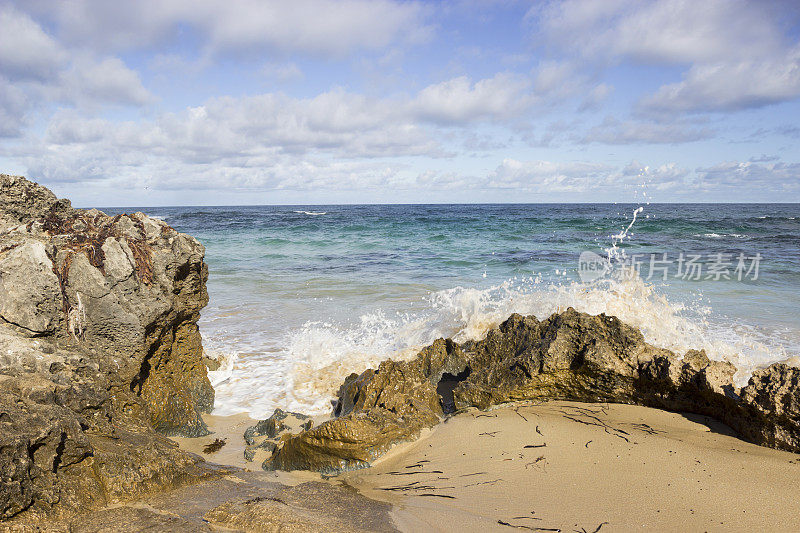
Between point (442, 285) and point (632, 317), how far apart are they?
5.98 metres

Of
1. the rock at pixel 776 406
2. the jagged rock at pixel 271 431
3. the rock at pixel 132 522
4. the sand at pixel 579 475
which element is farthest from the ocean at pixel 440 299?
the rock at pixel 132 522

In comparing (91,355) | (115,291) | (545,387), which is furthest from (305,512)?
(545,387)

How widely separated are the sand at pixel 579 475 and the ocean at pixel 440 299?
131 centimetres

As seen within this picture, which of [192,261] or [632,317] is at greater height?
[192,261]

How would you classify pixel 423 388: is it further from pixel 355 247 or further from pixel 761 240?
pixel 761 240

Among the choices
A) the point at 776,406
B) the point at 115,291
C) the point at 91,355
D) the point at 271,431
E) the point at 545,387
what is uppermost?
the point at 115,291

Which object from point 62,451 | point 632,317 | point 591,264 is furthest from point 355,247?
point 62,451

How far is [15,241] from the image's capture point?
3.03 meters

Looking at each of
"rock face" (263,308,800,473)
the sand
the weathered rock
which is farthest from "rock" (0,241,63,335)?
"rock face" (263,308,800,473)

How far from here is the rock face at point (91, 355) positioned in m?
2.14

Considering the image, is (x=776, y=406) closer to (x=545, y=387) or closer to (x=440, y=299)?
(x=545, y=387)

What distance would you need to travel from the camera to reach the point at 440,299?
28.4ft

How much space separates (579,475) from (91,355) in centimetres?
314

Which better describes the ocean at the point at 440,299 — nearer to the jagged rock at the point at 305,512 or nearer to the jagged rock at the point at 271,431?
the jagged rock at the point at 271,431
